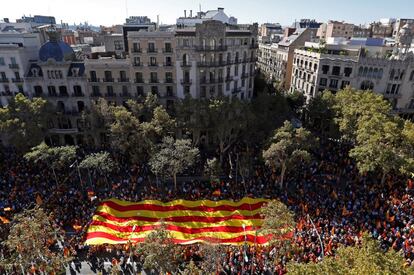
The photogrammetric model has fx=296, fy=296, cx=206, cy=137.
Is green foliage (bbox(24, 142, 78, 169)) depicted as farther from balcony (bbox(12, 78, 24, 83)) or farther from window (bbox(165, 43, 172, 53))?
window (bbox(165, 43, 172, 53))

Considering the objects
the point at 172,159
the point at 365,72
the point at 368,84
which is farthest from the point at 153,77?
the point at 368,84

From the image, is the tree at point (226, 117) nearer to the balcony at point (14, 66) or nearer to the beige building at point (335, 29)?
the balcony at point (14, 66)

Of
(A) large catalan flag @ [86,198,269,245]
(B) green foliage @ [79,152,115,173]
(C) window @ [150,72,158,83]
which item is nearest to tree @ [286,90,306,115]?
(C) window @ [150,72,158,83]

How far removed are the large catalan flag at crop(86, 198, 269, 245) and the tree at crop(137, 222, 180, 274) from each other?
14.4 ft

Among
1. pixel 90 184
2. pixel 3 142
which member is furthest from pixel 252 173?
pixel 3 142

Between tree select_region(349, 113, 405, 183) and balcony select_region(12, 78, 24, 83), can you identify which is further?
balcony select_region(12, 78, 24, 83)

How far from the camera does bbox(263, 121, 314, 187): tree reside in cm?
4141

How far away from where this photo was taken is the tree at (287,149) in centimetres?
4141

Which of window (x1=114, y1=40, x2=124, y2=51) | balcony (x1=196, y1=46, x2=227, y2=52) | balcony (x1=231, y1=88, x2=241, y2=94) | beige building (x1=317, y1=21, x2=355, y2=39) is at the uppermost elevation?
beige building (x1=317, y1=21, x2=355, y2=39)

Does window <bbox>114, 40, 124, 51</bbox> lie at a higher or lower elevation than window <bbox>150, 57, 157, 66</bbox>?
higher

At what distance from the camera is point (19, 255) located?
98.0 ft

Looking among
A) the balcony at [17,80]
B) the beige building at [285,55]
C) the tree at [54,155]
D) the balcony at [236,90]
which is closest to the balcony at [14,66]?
the balcony at [17,80]

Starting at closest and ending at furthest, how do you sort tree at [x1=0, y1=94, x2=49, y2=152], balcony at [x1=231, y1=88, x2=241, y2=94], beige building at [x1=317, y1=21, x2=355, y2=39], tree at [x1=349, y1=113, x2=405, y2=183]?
tree at [x1=349, y1=113, x2=405, y2=183] < tree at [x1=0, y1=94, x2=49, y2=152] < balcony at [x1=231, y1=88, x2=241, y2=94] < beige building at [x1=317, y1=21, x2=355, y2=39]

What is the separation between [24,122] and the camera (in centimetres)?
4881
